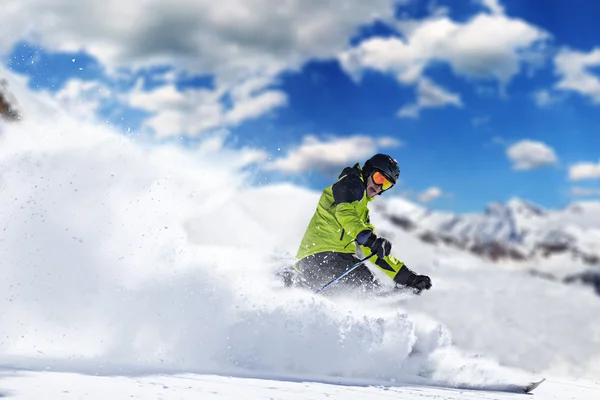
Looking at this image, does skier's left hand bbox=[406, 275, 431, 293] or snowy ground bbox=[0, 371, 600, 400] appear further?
skier's left hand bbox=[406, 275, 431, 293]

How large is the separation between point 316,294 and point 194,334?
5.28 feet

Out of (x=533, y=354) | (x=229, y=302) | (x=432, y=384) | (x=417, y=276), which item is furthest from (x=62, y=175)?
(x=533, y=354)

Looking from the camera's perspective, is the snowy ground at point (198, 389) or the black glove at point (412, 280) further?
the black glove at point (412, 280)

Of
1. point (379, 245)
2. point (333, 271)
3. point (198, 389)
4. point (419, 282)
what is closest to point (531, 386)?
point (419, 282)

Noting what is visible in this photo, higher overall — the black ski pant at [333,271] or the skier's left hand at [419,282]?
the black ski pant at [333,271]

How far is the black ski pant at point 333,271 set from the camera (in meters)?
7.30

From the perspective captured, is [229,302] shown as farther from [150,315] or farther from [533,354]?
[533,354]

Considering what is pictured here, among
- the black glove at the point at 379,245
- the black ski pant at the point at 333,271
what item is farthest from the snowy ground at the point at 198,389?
the black ski pant at the point at 333,271

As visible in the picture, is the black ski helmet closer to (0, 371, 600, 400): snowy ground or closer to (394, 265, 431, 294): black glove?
(394, 265, 431, 294): black glove

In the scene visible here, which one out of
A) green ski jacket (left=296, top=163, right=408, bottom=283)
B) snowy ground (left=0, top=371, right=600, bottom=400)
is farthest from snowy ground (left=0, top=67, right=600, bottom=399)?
green ski jacket (left=296, top=163, right=408, bottom=283)

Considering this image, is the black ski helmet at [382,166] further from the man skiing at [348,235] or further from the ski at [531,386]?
the ski at [531,386]

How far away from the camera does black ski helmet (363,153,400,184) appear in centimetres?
716

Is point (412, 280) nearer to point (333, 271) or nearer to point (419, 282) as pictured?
point (419, 282)

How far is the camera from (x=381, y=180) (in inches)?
283
